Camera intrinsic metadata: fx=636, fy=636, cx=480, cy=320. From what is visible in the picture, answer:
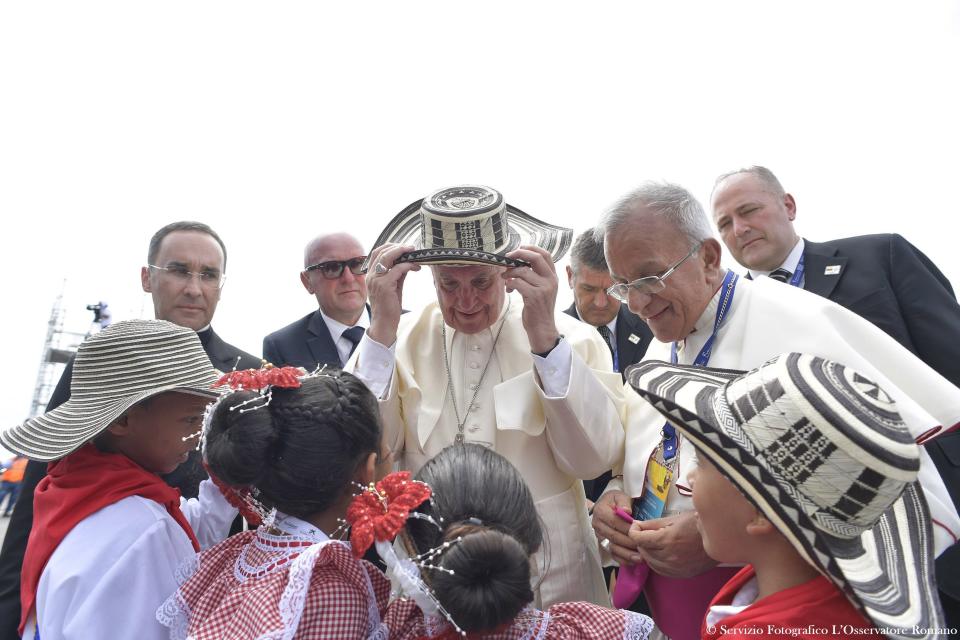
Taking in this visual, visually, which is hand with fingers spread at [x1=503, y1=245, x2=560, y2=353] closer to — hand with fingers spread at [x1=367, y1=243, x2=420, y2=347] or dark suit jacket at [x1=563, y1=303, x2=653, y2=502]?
hand with fingers spread at [x1=367, y1=243, x2=420, y2=347]

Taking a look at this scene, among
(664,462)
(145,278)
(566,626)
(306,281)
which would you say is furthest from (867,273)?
(145,278)

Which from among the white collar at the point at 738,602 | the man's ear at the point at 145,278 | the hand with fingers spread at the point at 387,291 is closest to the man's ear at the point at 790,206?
the hand with fingers spread at the point at 387,291

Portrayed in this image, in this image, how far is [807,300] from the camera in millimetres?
2613

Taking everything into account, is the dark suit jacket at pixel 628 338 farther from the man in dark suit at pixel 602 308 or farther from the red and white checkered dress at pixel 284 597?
the red and white checkered dress at pixel 284 597

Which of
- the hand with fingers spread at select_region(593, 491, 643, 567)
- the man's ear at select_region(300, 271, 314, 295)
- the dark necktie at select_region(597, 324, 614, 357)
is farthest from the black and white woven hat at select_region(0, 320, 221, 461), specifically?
the dark necktie at select_region(597, 324, 614, 357)

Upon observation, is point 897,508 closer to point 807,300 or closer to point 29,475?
point 807,300

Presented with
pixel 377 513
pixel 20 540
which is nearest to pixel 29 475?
pixel 20 540

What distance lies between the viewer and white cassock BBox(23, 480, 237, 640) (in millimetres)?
2027

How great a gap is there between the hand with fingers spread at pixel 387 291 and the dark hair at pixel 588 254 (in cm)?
230

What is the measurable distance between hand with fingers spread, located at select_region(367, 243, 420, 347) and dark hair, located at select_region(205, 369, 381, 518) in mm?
1022

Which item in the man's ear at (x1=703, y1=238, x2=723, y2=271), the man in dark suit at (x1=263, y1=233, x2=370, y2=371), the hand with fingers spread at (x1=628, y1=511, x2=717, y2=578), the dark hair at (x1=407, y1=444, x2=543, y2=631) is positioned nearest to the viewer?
the dark hair at (x1=407, y1=444, x2=543, y2=631)

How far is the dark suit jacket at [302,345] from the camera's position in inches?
192

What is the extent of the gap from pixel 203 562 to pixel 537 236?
7.43ft

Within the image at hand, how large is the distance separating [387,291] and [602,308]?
250cm
